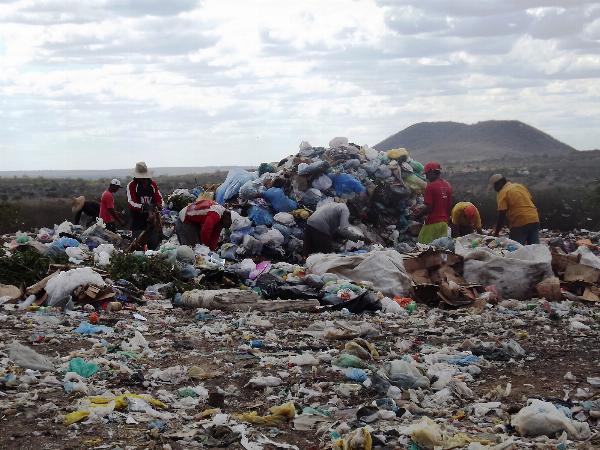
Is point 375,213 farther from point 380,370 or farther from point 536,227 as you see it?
point 380,370

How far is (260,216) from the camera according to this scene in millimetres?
11125

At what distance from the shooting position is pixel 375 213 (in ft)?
39.5

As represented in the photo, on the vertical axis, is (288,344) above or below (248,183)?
below

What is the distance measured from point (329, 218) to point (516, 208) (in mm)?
2355

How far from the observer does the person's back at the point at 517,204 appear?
10109 millimetres

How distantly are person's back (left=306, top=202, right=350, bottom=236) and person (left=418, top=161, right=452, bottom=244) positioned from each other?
1267 millimetres

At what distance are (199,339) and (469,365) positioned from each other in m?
2.06

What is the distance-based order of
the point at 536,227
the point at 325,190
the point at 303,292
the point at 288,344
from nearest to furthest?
the point at 288,344
the point at 303,292
the point at 536,227
the point at 325,190

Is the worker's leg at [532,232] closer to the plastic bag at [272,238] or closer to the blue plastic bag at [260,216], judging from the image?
the plastic bag at [272,238]

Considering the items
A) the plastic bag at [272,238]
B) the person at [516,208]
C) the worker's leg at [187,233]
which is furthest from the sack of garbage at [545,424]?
the worker's leg at [187,233]

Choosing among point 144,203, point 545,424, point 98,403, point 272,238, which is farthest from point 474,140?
point 98,403

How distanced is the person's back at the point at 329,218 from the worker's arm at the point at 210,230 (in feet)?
3.88

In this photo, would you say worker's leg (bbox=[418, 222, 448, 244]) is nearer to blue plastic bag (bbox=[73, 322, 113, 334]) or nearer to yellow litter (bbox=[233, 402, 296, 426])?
blue plastic bag (bbox=[73, 322, 113, 334])

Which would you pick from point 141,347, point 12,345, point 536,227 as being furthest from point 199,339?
point 536,227
